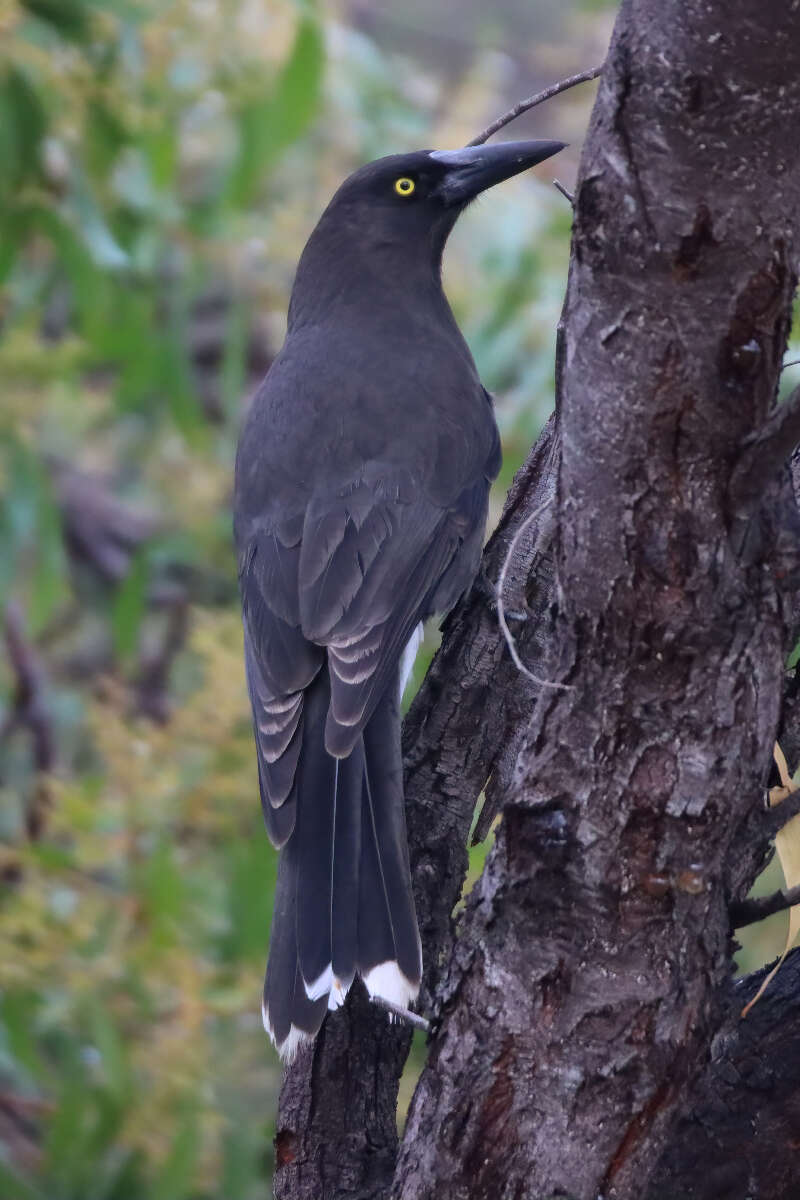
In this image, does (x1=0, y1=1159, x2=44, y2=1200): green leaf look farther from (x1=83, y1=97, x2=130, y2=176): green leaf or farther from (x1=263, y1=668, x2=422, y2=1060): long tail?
(x1=83, y1=97, x2=130, y2=176): green leaf

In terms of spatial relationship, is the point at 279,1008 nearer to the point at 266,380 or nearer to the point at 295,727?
the point at 295,727

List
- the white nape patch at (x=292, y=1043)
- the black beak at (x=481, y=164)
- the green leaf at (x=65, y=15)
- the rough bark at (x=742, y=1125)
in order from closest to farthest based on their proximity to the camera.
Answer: the rough bark at (x=742, y=1125) < the white nape patch at (x=292, y=1043) < the black beak at (x=481, y=164) < the green leaf at (x=65, y=15)

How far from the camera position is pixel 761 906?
5.27 ft

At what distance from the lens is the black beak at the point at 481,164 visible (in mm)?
3004

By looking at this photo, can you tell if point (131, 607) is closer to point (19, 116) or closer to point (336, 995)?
point (19, 116)

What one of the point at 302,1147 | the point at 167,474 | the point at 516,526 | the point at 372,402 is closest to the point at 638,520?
the point at 516,526

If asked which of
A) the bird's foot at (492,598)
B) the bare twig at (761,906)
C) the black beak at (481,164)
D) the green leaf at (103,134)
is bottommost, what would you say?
the bare twig at (761,906)

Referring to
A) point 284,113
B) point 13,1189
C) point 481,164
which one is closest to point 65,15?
point 284,113

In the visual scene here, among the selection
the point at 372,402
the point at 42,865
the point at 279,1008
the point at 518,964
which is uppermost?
the point at 372,402

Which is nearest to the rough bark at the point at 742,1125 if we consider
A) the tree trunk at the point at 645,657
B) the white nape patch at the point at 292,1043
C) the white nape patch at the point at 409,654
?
the tree trunk at the point at 645,657

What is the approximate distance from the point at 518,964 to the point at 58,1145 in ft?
6.64

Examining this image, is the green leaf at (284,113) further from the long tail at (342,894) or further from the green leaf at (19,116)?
the long tail at (342,894)

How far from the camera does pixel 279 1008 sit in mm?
2074

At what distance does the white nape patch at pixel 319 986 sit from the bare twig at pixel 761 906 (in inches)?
25.1
